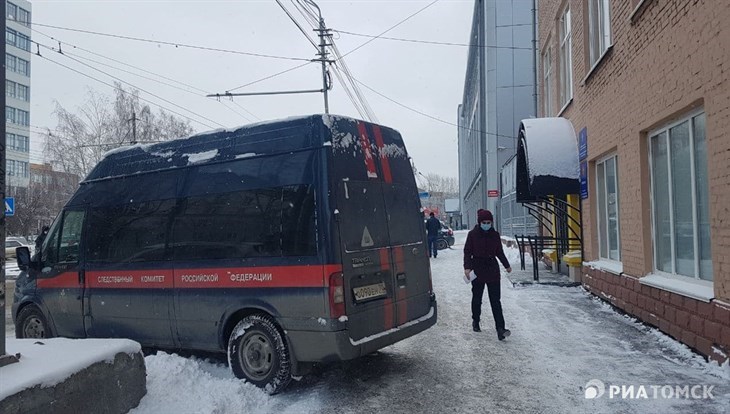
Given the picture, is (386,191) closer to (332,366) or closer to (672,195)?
(332,366)

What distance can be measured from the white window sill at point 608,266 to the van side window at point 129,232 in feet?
21.9

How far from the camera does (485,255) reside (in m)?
7.28

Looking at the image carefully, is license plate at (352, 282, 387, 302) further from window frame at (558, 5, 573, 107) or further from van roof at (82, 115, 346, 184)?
window frame at (558, 5, 573, 107)

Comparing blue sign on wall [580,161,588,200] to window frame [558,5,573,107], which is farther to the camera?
window frame [558,5,573,107]

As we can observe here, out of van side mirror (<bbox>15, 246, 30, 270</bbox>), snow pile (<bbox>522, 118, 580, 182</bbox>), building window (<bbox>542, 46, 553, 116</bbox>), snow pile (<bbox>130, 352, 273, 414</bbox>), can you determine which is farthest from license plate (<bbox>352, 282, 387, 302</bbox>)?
building window (<bbox>542, 46, 553, 116</bbox>)

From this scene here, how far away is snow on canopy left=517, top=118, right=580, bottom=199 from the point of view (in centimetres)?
1107

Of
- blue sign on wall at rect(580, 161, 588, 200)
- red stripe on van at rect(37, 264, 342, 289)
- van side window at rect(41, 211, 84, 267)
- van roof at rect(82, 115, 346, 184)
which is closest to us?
red stripe on van at rect(37, 264, 342, 289)

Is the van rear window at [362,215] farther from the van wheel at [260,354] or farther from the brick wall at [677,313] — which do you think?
the brick wall at [677,313]

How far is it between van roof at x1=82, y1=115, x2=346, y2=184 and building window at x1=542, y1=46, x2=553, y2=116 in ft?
37.9

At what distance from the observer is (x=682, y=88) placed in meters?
5.90

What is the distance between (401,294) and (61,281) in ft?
14.1

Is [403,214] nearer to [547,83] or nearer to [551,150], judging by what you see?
[551,150]

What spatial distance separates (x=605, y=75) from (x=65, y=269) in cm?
864

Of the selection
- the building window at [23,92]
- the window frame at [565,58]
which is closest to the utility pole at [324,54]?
the window frame at [565,58]
